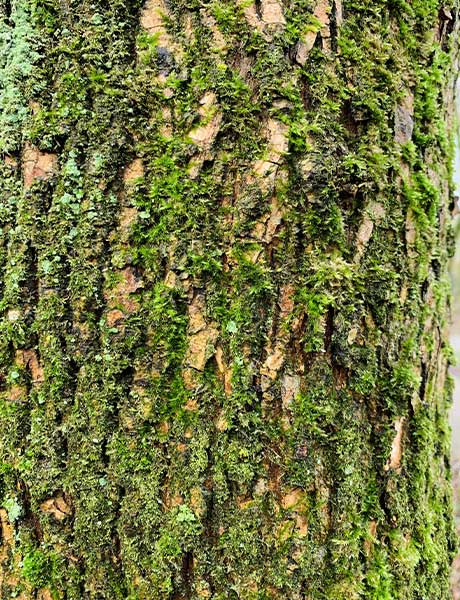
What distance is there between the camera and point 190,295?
101cm

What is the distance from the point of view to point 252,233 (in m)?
1.00

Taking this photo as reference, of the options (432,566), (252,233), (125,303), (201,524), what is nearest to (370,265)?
(252,233)

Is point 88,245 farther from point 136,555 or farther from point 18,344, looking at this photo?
point 136,555

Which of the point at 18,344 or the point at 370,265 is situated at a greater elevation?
the point at 370,265

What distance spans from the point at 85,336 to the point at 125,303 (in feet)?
0.33

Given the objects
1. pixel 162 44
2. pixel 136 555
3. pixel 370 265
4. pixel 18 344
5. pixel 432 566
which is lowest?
pixel 432 566

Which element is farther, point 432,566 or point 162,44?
point 432,566

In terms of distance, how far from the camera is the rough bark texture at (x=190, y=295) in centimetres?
99

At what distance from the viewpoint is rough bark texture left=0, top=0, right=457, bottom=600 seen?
0.99 metres

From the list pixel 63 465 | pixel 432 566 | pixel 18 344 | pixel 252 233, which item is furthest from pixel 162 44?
pixel 432 566

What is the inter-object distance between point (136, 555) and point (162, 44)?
96cm

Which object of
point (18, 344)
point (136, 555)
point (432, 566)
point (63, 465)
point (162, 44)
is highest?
point (162, 44)

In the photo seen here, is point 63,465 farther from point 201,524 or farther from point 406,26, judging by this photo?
point 406,26

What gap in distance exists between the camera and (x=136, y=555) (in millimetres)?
1007
